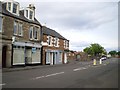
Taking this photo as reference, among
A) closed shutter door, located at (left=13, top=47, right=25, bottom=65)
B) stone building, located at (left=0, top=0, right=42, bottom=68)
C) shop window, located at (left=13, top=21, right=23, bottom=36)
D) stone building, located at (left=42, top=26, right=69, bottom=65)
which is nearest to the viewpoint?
stone building, located at (left=0, top=0, right=42, bottom=68)

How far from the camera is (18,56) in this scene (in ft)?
94.1

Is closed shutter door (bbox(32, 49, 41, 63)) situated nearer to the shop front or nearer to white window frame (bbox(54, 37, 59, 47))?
the shop front

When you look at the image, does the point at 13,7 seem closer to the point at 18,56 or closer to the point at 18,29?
the point at 18,29

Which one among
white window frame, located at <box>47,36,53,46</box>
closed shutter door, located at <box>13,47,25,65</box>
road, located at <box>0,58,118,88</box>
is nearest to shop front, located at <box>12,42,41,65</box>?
closed shutter door, located at <box>13,47,25,65</box>

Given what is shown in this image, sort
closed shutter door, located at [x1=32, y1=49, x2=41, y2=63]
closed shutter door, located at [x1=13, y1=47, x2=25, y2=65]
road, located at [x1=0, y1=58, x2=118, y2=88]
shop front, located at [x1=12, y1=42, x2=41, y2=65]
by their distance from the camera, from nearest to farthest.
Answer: road, located at [x1=0, y1=58, x2=118, y2=88] → closed shutter door, located at [x1=13, y1=47, x2=25, y2=65] → shop front, located at [x1=12, y1=42, x2=41, y2=65] → closed shutter door, located at [x1=32, y1=49, x2=41, y2=63]

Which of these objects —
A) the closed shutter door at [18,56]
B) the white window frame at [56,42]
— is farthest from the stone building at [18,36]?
the white window frame at [56,42]

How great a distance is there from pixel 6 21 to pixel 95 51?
338 feet

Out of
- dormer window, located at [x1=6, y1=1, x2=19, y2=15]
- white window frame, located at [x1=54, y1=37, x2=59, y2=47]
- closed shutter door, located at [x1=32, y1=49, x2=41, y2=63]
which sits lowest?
closed shutter door, located at [x1=32, y1=49, x2=41, y2=63]

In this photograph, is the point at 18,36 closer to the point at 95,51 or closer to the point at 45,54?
the point at 45,54

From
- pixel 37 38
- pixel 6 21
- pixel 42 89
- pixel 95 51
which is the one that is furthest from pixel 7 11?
pixel 95 51

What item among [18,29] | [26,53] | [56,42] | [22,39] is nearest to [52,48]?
[56,42]

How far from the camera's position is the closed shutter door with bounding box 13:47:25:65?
27889 mm

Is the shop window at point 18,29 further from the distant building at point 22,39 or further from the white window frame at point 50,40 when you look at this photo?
the white window frame at point 50,40

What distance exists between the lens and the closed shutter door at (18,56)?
1098 inches
